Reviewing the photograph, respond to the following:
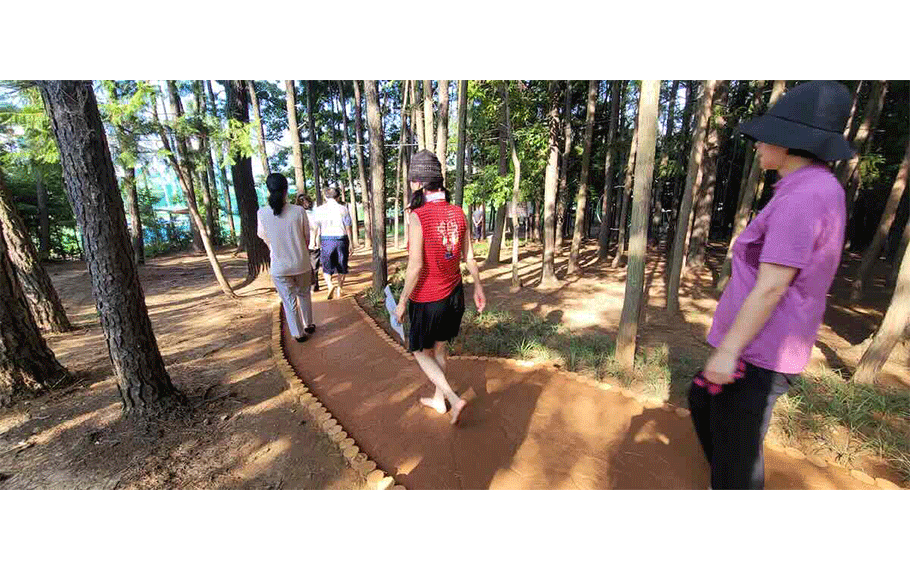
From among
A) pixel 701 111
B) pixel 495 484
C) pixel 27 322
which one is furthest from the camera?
pixel 701 111

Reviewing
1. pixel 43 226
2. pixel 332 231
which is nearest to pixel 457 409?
pixel 332 231

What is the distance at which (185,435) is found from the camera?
8.16 feet

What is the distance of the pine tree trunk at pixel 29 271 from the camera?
4.32 metres

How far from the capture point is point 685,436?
2.40m

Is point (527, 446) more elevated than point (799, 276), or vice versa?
point (799, 276)

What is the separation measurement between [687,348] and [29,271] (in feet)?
27.7

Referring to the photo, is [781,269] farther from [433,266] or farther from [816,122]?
[433,266]

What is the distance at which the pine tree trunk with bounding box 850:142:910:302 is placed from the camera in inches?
233

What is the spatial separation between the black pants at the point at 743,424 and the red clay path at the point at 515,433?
64 cm

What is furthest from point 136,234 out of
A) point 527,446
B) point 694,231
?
point 694,231

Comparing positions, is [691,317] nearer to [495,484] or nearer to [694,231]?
[694,231]

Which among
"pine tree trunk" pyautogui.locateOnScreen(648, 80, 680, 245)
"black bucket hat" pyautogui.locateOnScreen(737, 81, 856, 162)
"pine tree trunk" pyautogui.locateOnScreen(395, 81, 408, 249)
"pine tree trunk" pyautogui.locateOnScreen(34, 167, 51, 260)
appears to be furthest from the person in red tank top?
"pine tree trunk" pyautogui.locateOnScreen(34, 167, 51, 260)

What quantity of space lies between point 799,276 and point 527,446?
1675mm

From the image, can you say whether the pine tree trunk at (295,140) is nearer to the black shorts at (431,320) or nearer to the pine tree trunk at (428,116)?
the pine tree trunk at (428,116)
